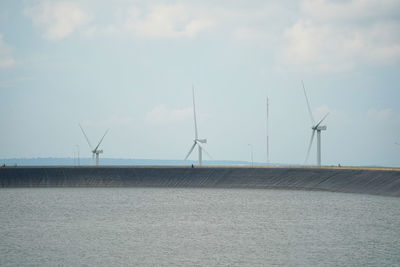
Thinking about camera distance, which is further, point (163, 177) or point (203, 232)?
point (163, 177)

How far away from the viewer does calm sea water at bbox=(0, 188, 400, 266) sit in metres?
53.0

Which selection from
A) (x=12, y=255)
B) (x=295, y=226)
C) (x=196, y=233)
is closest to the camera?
(x=12, y=255)

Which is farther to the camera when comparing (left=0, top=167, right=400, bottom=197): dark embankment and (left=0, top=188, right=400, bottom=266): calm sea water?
(left=0, top=167, right=400, bottom=197): dark embankment

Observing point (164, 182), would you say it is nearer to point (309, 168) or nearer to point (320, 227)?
point (309, 168)

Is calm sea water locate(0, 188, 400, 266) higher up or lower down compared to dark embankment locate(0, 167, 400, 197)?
lower down

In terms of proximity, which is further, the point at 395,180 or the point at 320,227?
the point at 395,180

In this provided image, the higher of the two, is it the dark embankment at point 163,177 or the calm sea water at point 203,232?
the dark embankment at point 163,177

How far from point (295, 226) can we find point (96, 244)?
25.3 meters

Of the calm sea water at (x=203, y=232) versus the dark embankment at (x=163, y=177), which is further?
the dark embankment at (x=163, y=177)

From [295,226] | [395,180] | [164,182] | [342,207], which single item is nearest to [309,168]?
[395,180]

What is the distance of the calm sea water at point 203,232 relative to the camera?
2087 inches

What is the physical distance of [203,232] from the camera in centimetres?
6969

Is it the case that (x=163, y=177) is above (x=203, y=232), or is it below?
above

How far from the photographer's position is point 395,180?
117m
